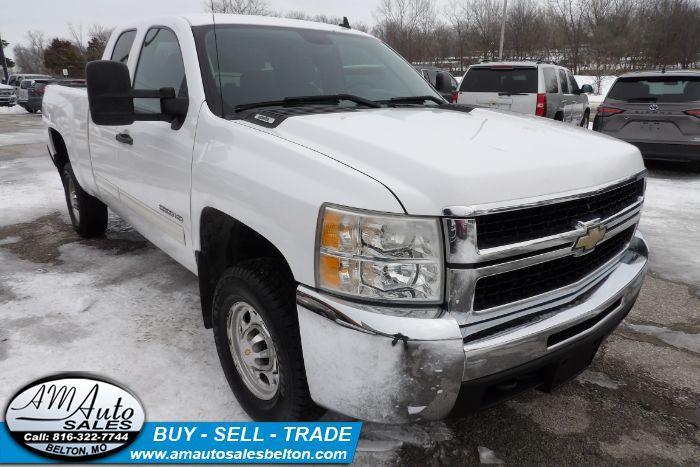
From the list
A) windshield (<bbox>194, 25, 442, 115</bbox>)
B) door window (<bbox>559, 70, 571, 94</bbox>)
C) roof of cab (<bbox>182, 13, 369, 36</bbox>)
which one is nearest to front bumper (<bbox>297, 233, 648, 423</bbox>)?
windshield (<bbox>194, 25, 442, 115</bbox>)

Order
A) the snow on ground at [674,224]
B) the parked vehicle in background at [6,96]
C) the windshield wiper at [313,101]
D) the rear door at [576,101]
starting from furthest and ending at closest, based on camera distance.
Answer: the parked vehicle in background at [6,96] → the rear door at [576,101] → the snow on ground at [674,224] → the windshield wiper at [313,101]

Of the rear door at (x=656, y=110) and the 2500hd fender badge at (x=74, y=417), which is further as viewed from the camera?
the rear door at (x=656, y=110)

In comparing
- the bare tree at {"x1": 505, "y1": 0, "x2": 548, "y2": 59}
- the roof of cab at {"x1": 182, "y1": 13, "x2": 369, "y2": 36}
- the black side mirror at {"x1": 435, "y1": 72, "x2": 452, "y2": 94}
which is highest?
the bare tree at {"x1": 505, "y1": 0, "x2": 548, "y2": 59}

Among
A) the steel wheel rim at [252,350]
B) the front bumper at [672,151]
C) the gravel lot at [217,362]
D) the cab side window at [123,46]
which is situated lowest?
the gravel lot at [217,362]

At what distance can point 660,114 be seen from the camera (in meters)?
7.88

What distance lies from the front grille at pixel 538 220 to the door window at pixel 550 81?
27.5 feet

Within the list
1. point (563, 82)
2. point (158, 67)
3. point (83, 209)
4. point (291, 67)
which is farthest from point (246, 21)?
point (563, 82)

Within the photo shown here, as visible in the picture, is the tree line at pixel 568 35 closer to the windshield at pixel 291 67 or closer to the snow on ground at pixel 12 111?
the snow on ground at pixel 12 111

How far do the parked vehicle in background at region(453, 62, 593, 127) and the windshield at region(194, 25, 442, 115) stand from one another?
659 centimetres

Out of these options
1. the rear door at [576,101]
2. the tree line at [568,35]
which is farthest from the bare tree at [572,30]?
the rear door at [576,101]

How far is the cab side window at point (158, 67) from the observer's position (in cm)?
282

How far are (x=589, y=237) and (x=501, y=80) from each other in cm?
865

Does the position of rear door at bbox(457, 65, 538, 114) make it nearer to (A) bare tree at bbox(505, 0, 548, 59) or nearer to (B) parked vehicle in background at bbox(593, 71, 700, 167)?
(B) parked vehicle in background at bbox(593, 71, 700, 167)

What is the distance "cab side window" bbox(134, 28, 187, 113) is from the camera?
9.25 feet
